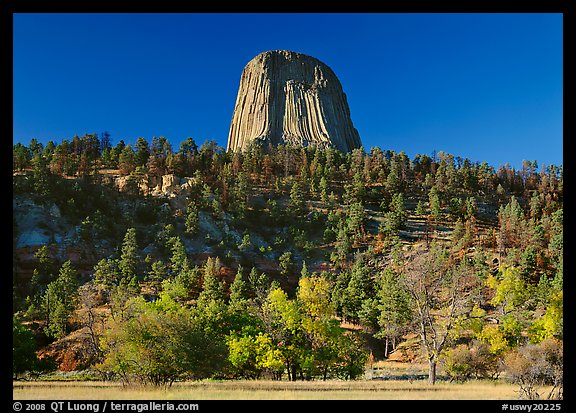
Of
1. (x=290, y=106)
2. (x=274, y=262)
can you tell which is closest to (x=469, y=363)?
(x=274, y=262)

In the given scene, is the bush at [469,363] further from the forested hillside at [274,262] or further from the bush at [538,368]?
the bush at [538,368]

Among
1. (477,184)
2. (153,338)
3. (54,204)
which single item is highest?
(477,184)

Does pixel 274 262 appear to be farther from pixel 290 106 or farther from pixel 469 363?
pixel 290 106

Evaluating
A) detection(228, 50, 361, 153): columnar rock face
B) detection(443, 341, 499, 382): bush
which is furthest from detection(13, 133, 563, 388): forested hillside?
detection(228, 50, 361, 153): columnar rock face

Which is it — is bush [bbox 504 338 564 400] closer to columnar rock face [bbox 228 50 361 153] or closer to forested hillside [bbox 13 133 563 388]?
forested hillside [bbox 13 133 563 388]
